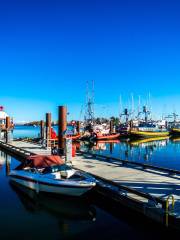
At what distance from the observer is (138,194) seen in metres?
15.3

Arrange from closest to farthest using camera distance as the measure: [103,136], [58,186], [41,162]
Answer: [58,186] → [41,162] → [103,136]

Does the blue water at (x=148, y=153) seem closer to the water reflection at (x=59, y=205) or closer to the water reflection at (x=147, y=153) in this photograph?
the water reflection at (x=147, y=153)

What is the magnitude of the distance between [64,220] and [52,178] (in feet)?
11.4

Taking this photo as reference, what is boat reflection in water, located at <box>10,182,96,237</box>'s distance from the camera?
49.4 feet

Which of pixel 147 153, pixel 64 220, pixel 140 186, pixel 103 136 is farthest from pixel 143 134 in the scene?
pixel 64 220

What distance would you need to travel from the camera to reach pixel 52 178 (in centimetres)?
1875

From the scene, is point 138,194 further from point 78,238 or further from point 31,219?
point 31,219

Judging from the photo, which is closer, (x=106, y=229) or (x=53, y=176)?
(x=106, y=229)

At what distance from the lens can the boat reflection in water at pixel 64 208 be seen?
49.4 ft

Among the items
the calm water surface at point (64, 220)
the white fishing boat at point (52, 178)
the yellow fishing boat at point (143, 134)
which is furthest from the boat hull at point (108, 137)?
the calm water surface at point (64, 220)

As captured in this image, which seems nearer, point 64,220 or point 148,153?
point 64,220

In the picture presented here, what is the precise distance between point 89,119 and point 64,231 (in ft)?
268

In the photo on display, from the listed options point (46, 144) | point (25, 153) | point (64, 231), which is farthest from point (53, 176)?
point (46, 144)

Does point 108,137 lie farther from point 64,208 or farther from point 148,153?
point 64,208
